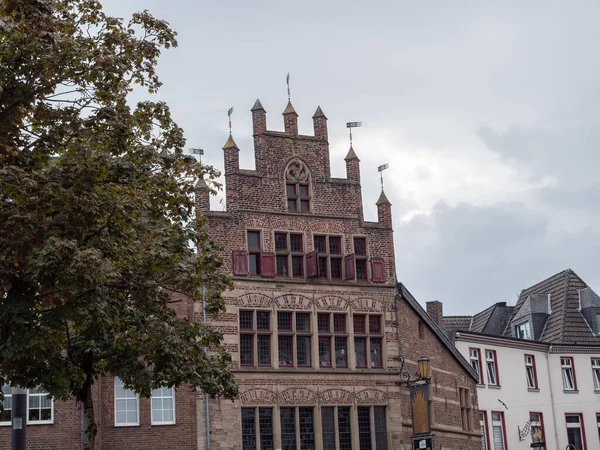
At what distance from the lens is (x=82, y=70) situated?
17.1m

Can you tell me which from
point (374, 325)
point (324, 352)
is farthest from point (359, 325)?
point (324, 352)

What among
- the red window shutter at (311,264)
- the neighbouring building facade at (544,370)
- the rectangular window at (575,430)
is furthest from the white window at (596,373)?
the red window shutter at (311,264)

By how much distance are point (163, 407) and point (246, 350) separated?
3.35 metres

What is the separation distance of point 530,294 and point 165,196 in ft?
116

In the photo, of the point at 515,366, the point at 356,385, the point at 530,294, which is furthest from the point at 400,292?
the point at 530,294

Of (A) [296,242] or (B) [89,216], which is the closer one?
(B) [89,216]

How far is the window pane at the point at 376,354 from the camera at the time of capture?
35156mm

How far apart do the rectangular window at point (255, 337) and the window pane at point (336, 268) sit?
2.98m

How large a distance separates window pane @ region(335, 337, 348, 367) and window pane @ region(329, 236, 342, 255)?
3046mm

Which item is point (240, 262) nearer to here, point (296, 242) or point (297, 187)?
point (296, 242)

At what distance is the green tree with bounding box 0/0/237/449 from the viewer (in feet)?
53.9

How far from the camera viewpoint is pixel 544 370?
4584 cm

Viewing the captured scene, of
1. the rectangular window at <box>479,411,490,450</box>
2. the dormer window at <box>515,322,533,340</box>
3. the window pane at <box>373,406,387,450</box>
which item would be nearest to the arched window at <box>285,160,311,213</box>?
the window pane at <box>373,406,387,450</box>

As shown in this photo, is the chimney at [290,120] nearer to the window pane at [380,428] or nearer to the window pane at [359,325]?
the window pane at [359,325]
